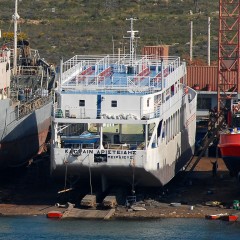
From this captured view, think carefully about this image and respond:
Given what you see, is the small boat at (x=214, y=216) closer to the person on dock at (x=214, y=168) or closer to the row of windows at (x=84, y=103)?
the row of windows at (x=84, y=103)

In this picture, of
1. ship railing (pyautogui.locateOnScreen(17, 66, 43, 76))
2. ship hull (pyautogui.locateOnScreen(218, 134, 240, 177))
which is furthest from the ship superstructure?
ship railing (pyautogui.locateOnScreen(17, 66, 43, 76))

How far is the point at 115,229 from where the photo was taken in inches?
2140

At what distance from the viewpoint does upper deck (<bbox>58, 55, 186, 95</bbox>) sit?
59.0 meters

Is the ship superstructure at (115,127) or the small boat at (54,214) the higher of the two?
the ship superstructure at (115,127)

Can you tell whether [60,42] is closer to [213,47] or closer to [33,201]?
[213,47]

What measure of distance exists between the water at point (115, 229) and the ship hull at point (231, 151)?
4.88 meters

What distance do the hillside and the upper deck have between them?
39137 mm

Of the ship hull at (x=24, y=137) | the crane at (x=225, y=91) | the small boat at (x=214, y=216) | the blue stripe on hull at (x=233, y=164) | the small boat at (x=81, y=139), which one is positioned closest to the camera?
the small boat at (x=214, y=216)

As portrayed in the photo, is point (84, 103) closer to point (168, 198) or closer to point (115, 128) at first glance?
point (115, 128)

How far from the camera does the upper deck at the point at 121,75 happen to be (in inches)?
2323

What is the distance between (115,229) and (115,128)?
6624 millimetres

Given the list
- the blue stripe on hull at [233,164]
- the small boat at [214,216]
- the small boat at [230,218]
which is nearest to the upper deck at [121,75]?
the blue stripe on hull at [233,164]

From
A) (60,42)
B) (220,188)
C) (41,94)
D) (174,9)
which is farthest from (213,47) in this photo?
(220,188)

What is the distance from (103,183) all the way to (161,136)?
288cm
